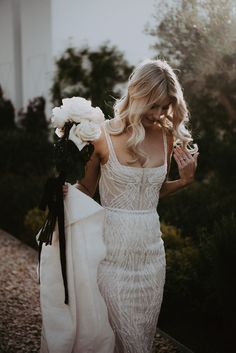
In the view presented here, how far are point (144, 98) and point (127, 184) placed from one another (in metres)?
0.41

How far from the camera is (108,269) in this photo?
7.89 feet

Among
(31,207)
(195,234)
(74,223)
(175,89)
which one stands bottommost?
(31,207)

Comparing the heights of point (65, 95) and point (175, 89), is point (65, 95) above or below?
below

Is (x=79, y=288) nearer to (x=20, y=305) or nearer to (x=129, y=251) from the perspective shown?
(x=129, y=251)

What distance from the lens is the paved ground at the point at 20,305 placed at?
12.2ft

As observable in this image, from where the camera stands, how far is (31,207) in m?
7.85

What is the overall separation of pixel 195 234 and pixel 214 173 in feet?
9.77

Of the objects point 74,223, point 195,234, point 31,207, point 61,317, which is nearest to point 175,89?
point 74,223

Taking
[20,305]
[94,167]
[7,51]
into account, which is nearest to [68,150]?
[94,167]

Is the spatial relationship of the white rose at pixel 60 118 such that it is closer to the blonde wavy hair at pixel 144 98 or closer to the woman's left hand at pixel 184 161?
the blonde wavy hair at pixel 144 98

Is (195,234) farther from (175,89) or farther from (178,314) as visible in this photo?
(175,89)

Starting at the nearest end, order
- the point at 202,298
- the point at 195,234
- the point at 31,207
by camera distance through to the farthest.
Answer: the point at 202,298 → the point at 195,234 → the point at 31,207

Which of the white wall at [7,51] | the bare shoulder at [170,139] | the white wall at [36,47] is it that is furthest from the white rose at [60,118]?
the white wall at [7,51]

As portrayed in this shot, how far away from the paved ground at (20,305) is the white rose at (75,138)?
1.96 m
